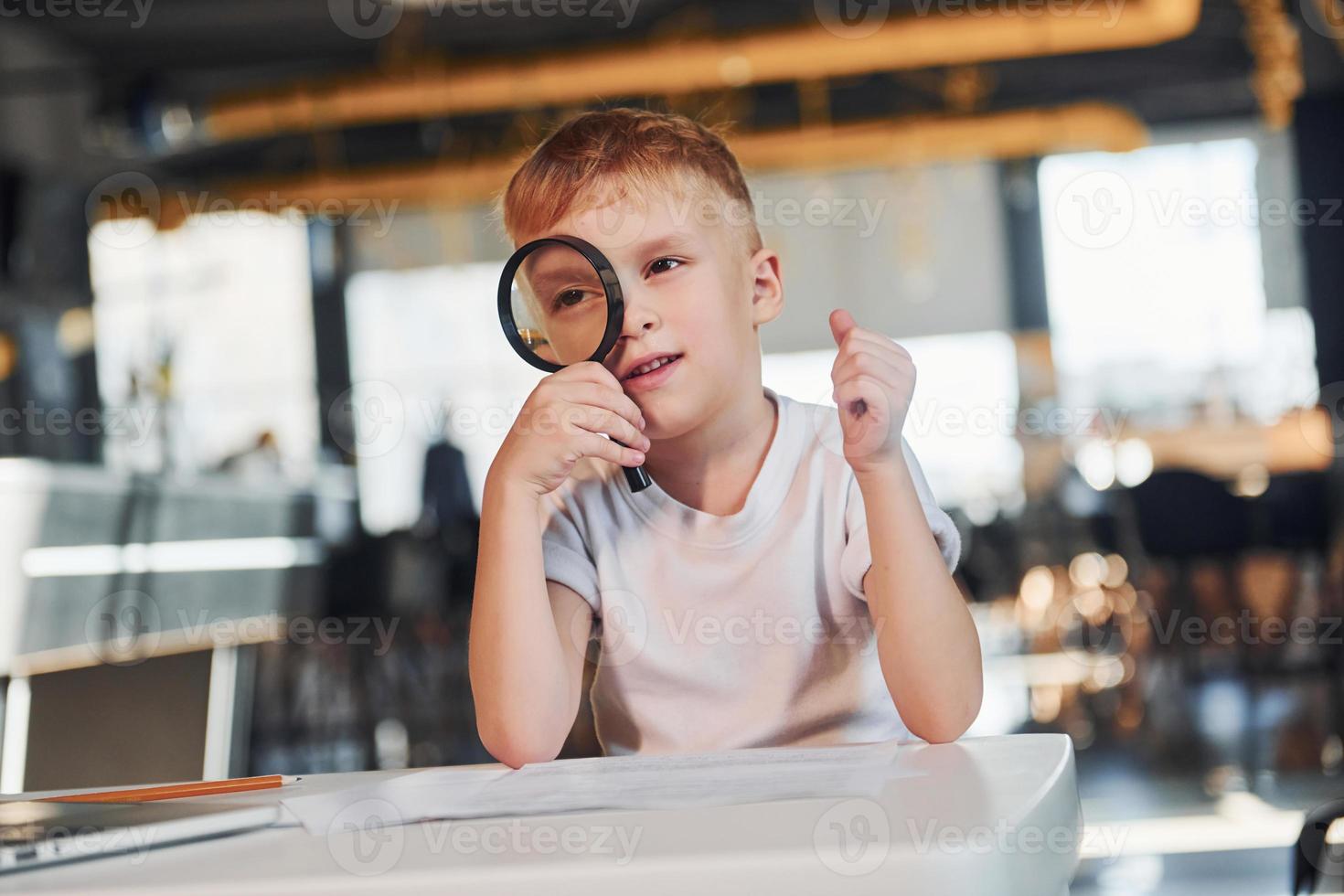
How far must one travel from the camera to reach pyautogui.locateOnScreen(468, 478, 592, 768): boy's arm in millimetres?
841

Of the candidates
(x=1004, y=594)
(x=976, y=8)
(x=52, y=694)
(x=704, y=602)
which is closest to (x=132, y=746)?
(x=52, y=694)

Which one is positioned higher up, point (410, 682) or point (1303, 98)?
point (1303, 98)

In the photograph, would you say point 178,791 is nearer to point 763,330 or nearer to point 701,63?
point 701,63

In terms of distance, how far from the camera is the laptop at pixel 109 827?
1.57ft

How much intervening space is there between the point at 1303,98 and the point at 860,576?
720 cm

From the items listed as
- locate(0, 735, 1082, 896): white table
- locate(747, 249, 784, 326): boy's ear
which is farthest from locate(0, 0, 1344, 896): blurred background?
locate(0, 735, 1082, 896): white table

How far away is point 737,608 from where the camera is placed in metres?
0.97

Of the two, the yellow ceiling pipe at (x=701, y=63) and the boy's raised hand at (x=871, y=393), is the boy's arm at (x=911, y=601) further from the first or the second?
the yellow ceiling pipe at (x=701, y=63)

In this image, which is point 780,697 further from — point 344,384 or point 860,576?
point 344,384

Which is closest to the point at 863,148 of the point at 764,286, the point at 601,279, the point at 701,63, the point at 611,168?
the point at 701,63

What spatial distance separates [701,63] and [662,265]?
5.20 m

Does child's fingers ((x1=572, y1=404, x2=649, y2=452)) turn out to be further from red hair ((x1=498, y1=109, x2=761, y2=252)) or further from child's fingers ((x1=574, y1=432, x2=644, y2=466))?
red hair ((x1=498, y1=109, x2=761, y2=252))

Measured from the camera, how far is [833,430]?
1061 millimetres

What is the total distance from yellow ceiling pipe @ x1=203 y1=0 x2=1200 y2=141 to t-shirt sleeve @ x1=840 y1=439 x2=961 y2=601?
16.5ft
